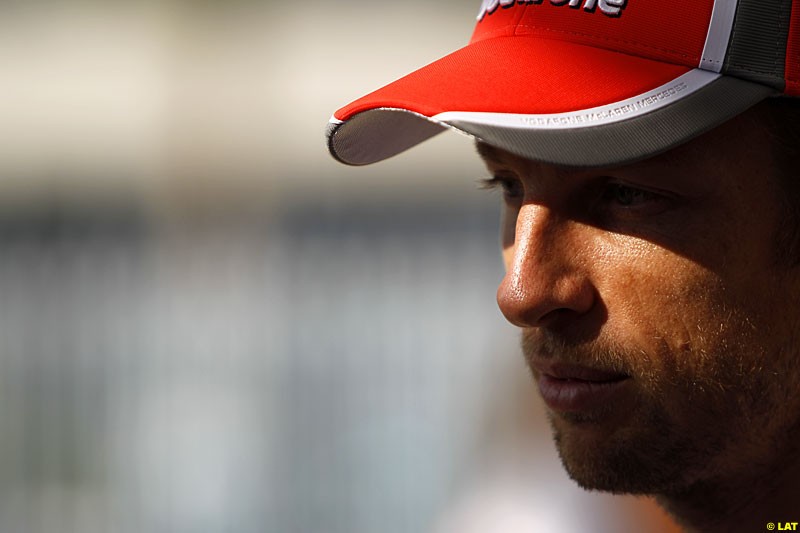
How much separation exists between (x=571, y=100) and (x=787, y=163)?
0.33m

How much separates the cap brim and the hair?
59 millimetres

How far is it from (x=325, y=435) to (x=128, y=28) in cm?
424

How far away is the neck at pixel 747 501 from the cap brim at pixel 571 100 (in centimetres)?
55

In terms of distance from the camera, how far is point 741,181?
148cm

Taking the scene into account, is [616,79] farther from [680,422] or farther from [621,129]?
[680,422]

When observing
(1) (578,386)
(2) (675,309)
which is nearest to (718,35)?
(2) (675,309)

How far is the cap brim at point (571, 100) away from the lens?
1.45 metres

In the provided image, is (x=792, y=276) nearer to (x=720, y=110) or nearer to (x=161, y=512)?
(x=720, y=110)

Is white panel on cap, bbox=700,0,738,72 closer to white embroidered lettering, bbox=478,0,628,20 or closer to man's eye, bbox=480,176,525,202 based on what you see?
white embroidered lettering, bbox=478,0,628,20

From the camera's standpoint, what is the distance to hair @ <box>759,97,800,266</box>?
1494 mm

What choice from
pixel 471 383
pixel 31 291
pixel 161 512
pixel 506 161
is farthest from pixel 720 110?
pixel 31 291

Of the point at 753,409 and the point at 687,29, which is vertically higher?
the point at 687,29
